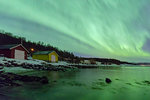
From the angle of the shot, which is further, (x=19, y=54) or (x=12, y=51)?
(x=19, y=54)

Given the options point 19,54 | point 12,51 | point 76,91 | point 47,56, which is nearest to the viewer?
point 76,91

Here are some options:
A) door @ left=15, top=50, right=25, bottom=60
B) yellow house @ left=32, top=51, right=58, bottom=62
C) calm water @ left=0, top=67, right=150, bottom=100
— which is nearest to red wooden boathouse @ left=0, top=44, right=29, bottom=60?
door @ left=15, top=50, right=25, bottom=60

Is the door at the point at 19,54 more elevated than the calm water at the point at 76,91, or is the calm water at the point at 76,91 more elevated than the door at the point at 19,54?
the door at the point at 19,54

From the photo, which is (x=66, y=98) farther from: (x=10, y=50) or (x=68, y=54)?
(x=68, y=54)

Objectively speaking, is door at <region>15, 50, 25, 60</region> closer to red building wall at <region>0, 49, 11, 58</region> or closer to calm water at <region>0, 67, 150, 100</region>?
red building wall at <region>0, 49, 11, 58</region>

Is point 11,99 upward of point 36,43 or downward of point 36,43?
downward

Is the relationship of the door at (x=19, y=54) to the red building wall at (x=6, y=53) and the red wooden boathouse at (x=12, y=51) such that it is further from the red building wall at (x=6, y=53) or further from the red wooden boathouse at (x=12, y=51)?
the red building wall at (x=6, y=53)

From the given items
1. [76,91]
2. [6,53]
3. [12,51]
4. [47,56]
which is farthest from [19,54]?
[76,91]

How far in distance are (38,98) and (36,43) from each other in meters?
88.3

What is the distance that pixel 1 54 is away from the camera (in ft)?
112

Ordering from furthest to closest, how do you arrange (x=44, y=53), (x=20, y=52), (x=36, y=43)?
(x=36, y=43) → (x=44, y=53) → (x=20, y=52)

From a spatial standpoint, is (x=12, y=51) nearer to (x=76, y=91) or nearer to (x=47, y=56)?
(x=47, y=56)

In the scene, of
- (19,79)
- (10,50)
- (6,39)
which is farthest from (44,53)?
(6,39)

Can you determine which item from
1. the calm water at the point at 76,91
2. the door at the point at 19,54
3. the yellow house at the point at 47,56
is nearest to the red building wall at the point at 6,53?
the door at the point at 19,54
